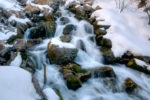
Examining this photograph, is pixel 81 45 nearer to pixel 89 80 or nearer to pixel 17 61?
pixel 89 80

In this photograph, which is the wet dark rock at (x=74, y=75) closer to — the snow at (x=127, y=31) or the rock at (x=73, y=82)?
the rock at (x=73, y=82)

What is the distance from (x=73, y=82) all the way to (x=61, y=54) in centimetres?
184

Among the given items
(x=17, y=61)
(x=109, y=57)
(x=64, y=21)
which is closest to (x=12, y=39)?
(x=17, y=61)

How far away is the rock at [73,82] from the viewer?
570 cm

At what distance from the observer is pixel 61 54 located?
689cm

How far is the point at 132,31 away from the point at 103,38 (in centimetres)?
269

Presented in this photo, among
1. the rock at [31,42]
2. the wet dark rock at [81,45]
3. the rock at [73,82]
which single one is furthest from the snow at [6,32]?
the rock at [73,82]

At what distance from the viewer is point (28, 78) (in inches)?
123

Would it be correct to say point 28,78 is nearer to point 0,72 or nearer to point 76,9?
point 0,72

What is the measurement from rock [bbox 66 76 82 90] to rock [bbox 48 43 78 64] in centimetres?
145

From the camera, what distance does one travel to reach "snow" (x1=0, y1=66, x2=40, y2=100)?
8.14ft

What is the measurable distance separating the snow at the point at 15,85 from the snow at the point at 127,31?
6.50 metres

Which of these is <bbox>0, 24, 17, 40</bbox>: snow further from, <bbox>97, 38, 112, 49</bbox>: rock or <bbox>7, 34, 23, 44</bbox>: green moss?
<bbox>97, 38, 112, 49</bbox>: rock

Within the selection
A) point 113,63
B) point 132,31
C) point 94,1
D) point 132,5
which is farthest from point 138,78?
point 94,1
